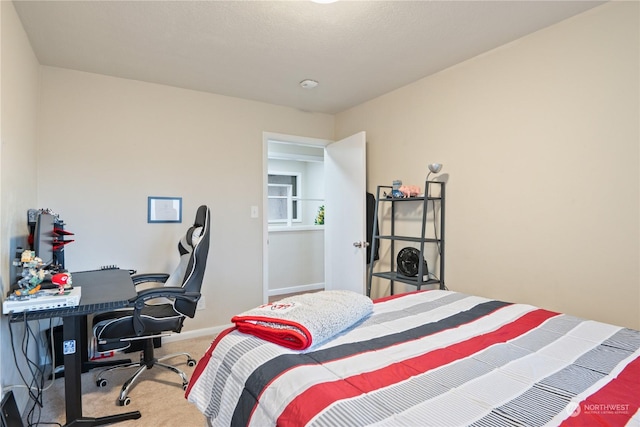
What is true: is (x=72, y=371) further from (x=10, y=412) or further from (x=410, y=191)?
(x=410, y=191)

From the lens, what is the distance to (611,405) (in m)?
0.88

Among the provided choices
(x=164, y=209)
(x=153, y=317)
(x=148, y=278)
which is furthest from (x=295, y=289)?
(x=153, y=317)

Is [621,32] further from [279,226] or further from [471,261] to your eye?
[279,226]

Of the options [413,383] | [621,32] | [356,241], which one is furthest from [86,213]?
[621,32]

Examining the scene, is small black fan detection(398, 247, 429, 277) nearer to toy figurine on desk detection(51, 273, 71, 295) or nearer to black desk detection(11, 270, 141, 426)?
black desk detection(11, 270, 141, 426)

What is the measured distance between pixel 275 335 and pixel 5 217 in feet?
5.24

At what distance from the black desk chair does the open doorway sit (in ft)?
7.74

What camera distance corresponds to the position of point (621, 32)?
1.83 m

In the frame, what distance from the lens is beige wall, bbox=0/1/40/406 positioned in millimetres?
1695

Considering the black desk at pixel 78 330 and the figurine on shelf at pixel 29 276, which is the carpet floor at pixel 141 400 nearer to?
the black desk at pixel 78 330

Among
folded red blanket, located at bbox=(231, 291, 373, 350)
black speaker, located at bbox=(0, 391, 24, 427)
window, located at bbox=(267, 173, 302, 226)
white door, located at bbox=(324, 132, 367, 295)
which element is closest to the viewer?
→ folded red blanket, located at bbox=(231, 291, 373, 350)

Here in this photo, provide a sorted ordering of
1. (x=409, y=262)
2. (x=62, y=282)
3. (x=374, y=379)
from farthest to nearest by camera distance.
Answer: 1. (x=409, y=262)
2. (x=62, y=282)
3. (x=374, y=379)

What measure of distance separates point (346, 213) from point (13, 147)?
2.60m

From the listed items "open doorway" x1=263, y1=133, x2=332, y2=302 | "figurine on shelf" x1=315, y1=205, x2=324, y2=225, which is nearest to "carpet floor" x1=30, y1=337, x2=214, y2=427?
"open doorway" x1=263, y1=133, x2=332, y2=302
